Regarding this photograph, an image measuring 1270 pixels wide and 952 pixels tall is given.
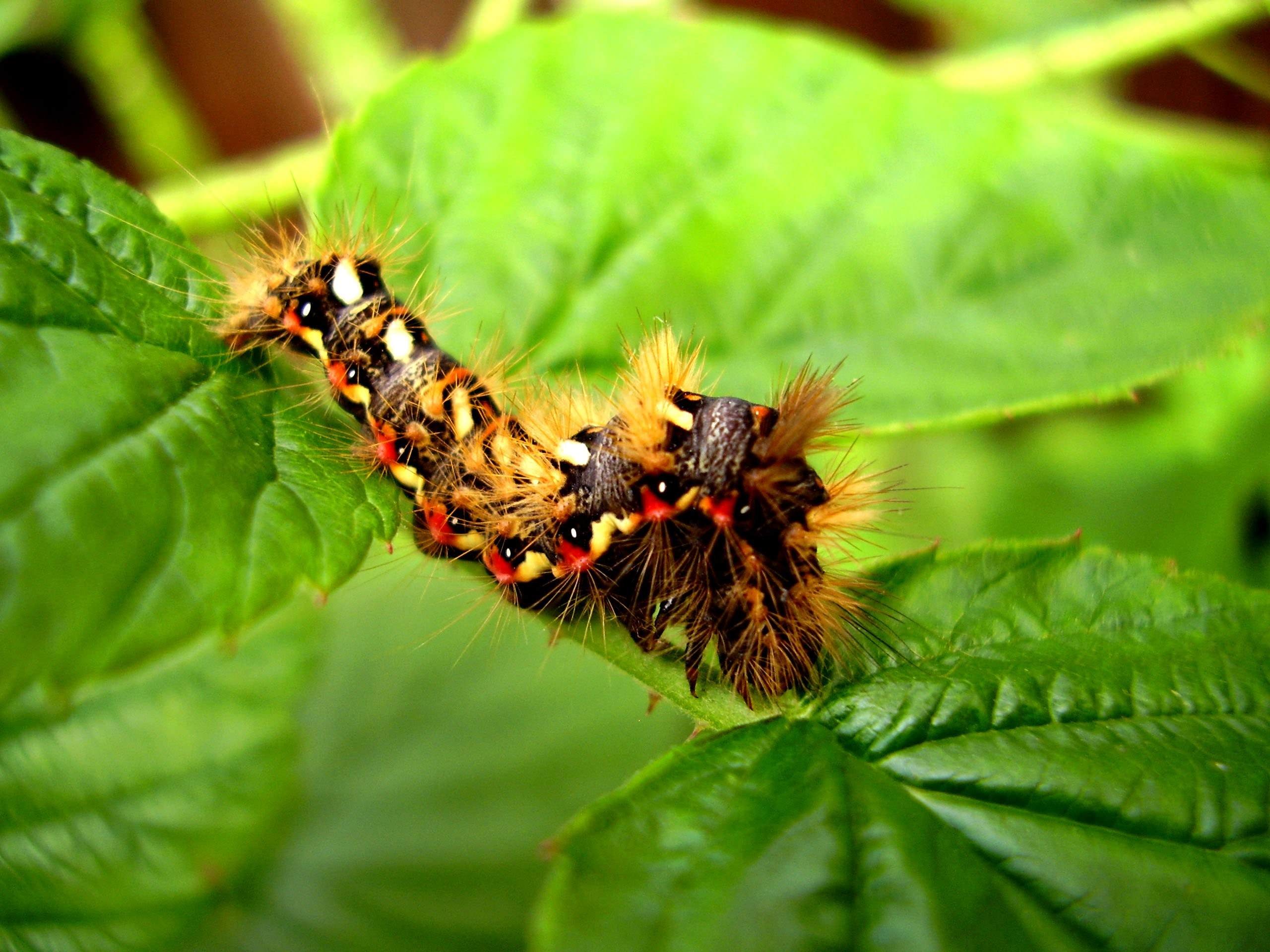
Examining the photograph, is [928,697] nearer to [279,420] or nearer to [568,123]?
[279,420]

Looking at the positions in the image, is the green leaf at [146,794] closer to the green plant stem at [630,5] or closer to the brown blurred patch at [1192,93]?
the green plant stem at [630,5]

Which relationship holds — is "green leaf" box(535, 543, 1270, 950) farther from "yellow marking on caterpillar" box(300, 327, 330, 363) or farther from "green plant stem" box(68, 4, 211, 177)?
"green plant stem" box(68, 4, 211, 177)

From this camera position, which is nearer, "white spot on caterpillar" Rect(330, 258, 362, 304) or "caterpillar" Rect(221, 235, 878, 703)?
"caterpillar" Rect(221, 235, 878, 703)

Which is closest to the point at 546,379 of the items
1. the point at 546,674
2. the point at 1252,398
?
the point at 546,674

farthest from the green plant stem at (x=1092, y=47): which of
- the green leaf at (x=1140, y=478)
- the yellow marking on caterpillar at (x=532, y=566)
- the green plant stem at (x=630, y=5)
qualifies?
the yellow marking on caterpillar at (x=532, y=566)

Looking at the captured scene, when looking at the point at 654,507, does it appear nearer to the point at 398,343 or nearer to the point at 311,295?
the point at 398,343

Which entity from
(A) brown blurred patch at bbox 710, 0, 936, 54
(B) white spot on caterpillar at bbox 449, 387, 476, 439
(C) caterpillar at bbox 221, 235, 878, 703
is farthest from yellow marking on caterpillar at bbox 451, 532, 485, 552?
(A) brown blurred patch at bbox 710, 0, 936, 54
